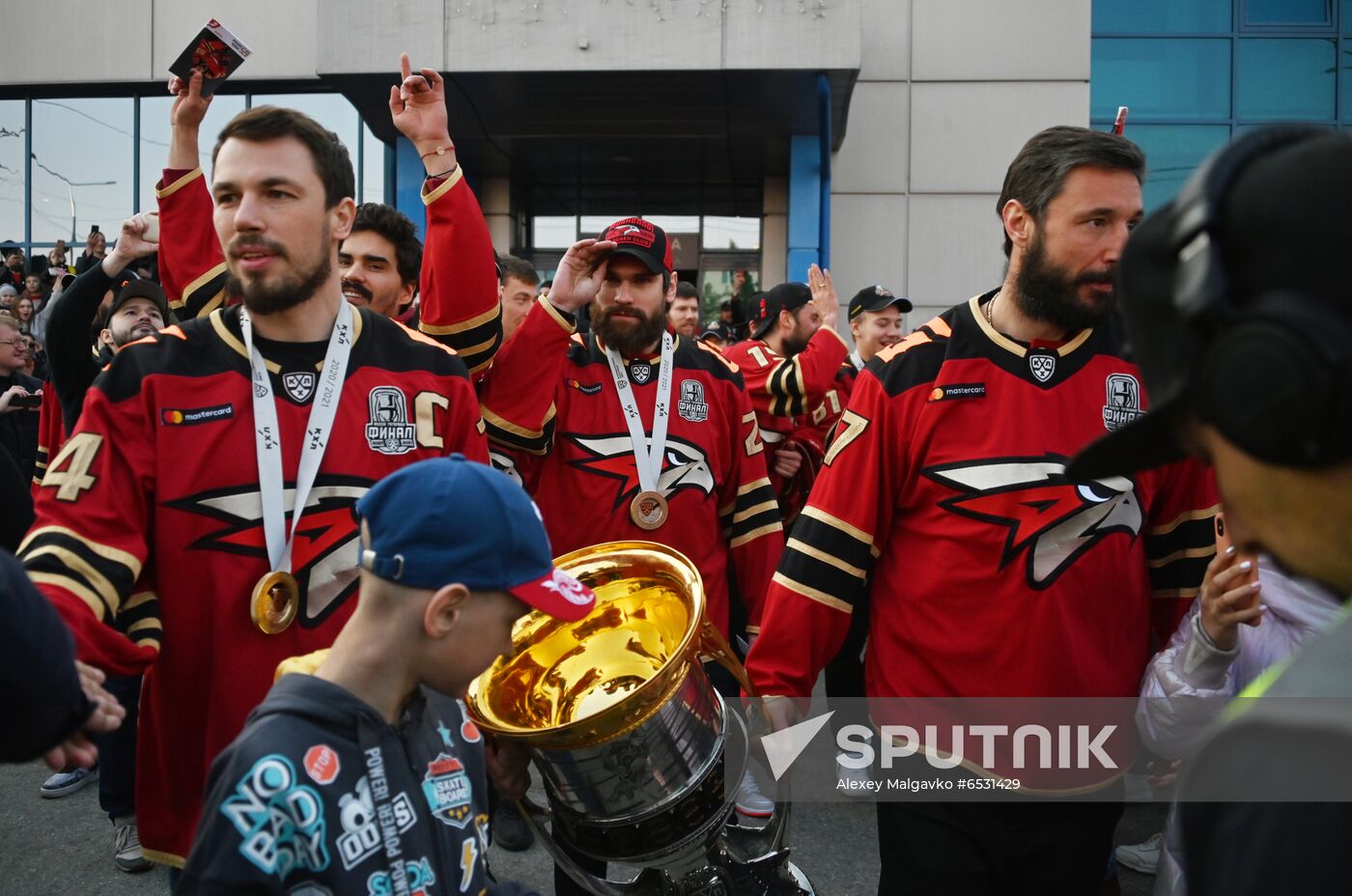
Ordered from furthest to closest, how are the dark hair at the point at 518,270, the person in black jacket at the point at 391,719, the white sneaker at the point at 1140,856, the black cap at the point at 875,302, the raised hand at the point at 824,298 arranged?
the black cap at the point at 875,302 < the dark hair at the point at 518,270 < the raised hand at the point at 824,298 < the white sneaker at the point at 1140,856 < the person in black jacket at the point at 391,719

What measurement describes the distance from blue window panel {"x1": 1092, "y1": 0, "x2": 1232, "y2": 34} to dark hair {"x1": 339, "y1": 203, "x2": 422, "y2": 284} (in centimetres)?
1483

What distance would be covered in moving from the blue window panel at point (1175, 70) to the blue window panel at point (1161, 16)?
157 mm

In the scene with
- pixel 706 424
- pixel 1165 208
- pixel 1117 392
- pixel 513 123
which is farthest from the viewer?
pixel 513 123

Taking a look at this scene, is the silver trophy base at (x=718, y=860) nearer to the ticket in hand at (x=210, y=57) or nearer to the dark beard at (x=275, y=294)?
the dark beard at (x=275, y=294)

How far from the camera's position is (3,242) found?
57.1 ft

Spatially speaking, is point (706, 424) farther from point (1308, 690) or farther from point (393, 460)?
point (1308, 690)

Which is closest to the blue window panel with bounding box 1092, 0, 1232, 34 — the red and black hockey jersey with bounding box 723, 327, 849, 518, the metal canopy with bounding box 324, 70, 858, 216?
the metal canopy with bounding box 324, 70, 858, 216

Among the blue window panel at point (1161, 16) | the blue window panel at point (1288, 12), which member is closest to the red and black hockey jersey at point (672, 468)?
the blue window panel at point (1161, 16)

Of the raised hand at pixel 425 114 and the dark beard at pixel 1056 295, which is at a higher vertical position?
the raised hand at pixel 425 114

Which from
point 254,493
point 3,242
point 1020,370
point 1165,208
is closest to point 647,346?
point 1020,370

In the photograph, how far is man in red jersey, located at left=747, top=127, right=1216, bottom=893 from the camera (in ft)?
8.78

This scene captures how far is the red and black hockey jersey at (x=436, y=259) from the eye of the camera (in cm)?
321

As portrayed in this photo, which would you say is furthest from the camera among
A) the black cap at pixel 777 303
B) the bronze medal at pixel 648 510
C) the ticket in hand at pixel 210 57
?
the black cap at pixel 777 303

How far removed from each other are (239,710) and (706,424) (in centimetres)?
222
